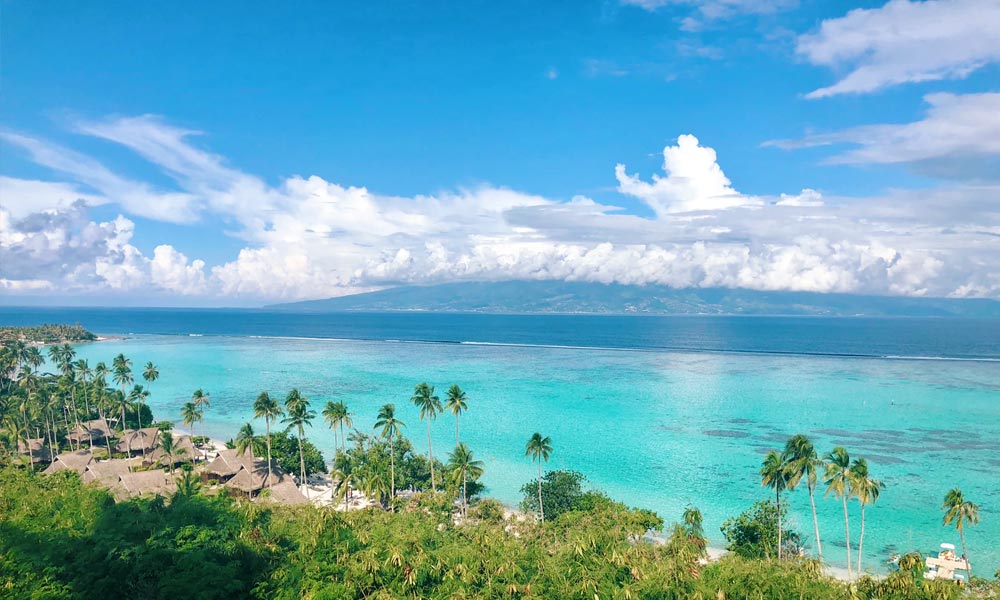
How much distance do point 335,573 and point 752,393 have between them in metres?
82.3

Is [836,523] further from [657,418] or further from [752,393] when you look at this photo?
[752,393]

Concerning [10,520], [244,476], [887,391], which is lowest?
[887,391]

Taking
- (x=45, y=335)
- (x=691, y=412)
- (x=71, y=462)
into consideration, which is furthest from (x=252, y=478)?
(x=45, y=335)

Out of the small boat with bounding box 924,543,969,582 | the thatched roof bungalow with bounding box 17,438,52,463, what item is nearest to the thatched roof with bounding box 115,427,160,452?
the thatched roof bungalow with bounding box 17,438,52,463

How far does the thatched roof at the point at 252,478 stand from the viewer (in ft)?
149

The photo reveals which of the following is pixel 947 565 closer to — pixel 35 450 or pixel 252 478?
pixel 252 478

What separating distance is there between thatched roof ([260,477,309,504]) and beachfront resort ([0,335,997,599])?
0.12 meters

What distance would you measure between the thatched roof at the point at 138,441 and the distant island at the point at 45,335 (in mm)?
129000

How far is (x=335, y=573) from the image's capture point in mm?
25062

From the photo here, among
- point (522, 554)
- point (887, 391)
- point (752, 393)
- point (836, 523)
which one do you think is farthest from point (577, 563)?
point (887, 391)

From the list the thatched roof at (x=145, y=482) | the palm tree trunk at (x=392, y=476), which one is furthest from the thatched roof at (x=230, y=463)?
the palm tree trunk at (x=392, y=476)

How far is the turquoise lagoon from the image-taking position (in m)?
45.7

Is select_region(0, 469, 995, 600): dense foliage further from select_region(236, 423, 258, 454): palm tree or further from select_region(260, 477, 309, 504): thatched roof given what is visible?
select_region(236, 423, 258, 454): palm tree

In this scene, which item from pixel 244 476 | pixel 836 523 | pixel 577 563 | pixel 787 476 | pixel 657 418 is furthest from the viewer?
pixel 657 418
